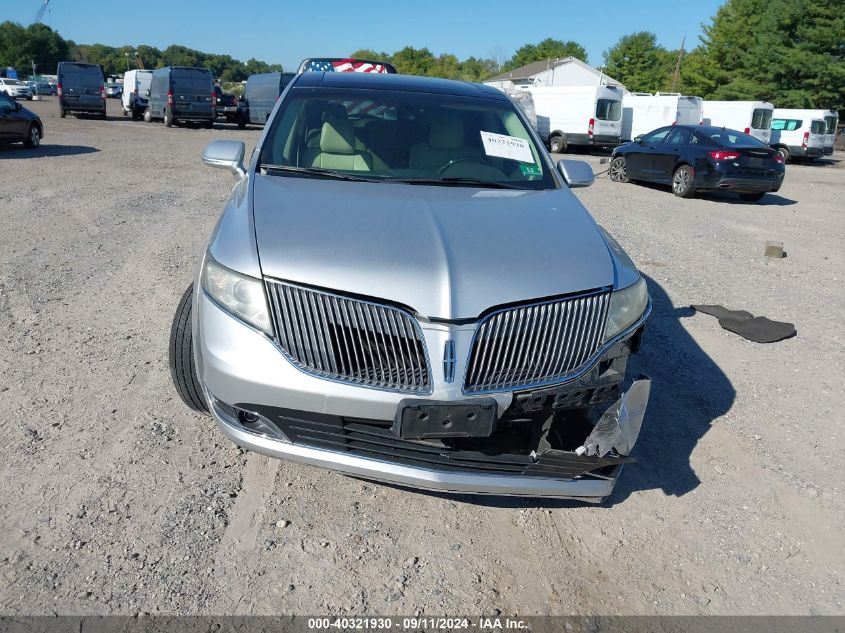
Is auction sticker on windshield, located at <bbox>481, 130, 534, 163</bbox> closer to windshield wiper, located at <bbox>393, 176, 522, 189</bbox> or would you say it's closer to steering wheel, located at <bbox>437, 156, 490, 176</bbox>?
steering wheel, located at <bbox>437, 156, 490, 176</bbox>

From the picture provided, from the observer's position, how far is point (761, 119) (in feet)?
89.9

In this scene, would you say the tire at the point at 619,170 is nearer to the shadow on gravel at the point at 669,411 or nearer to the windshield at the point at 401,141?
the shadow on gravel at the point at 669,411

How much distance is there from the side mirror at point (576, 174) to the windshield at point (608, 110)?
72.0ft

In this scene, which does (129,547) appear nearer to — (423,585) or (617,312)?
(423,585)

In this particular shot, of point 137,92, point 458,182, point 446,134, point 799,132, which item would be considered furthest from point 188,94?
point 458,182

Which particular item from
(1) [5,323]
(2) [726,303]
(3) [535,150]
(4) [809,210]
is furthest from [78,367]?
(4) [809,210]

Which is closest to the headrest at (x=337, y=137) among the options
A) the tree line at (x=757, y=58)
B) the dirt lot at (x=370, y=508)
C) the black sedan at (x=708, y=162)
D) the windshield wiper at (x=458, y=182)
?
the windshield wiper at (x=458, y=182)

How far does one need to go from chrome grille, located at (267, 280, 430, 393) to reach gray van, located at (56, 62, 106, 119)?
31042 mm

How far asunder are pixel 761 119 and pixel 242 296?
2956cm

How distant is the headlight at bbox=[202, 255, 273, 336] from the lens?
8.68 ft

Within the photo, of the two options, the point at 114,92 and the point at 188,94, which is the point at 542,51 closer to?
the point at 114,92

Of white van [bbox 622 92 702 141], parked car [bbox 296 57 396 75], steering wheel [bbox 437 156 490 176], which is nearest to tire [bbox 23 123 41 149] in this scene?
parked car [bbox 296 57 396 75]

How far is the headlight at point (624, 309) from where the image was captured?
288 centimetres

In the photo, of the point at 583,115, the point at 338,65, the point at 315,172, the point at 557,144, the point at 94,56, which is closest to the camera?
the point at 315,172
